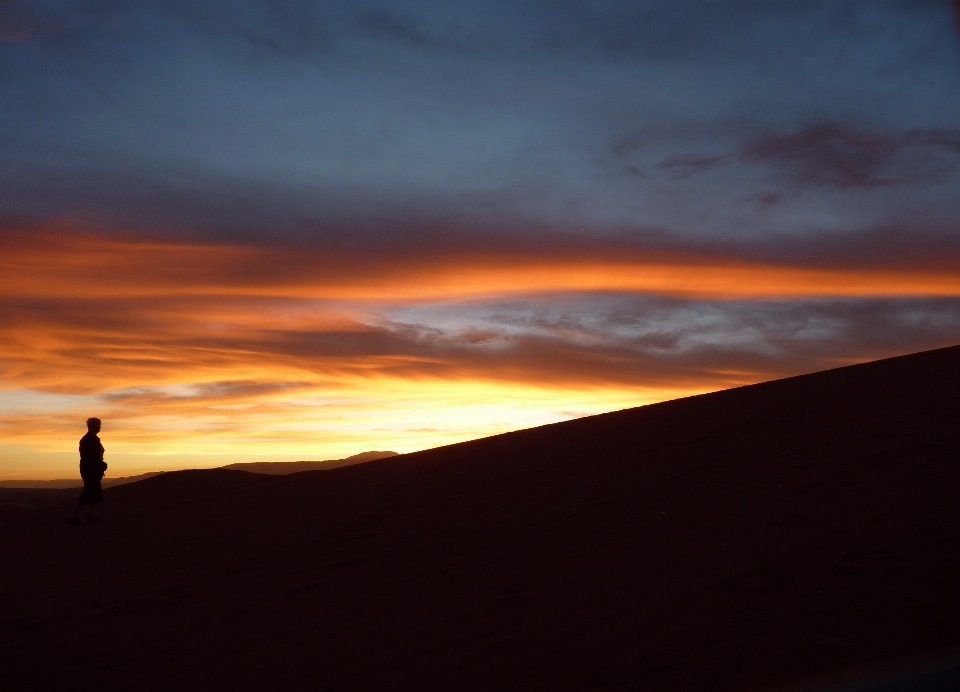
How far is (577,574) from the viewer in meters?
6.79

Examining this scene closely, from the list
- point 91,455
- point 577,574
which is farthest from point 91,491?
point 577,574

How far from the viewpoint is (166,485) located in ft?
79.1

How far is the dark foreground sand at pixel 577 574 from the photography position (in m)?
5.04

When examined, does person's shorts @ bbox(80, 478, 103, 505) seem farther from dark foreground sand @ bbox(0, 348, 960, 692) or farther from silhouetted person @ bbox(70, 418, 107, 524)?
dark foreground sand @ bbox(0, 348, 960, 692)

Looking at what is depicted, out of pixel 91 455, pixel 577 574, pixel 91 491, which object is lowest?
pixel 577 574

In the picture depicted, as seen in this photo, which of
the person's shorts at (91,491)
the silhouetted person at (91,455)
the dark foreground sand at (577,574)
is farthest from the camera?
the person's shorts at (91,491)

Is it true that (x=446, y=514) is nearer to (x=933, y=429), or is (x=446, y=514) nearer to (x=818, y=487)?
(x=818, y=487)

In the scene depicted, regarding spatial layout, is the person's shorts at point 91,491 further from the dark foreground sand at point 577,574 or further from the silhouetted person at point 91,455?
the dark foreground sand at point 577,574

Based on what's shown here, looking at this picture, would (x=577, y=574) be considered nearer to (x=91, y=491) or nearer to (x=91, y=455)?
(x=91, y=455)

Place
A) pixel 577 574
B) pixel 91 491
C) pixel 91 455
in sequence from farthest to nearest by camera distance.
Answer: pixel 91 491 < pixel 91 455 < pixel 577 574

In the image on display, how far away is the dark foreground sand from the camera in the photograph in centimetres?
504

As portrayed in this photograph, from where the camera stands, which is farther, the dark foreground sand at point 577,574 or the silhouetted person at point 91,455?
the silhouetted person at point 91,455

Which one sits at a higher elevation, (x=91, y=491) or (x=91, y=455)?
(x=91, y=455)

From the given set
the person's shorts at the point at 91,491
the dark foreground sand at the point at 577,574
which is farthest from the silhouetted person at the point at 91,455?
the dark foreground sand at the point at 577,574
